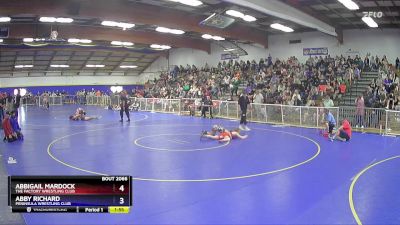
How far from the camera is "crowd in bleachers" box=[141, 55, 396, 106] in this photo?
23.1 m

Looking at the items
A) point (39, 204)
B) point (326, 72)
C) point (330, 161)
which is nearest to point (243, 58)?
A: point (326, 72)

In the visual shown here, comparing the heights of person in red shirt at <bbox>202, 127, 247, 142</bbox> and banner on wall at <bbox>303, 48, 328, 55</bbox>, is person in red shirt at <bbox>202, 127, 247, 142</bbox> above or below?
below

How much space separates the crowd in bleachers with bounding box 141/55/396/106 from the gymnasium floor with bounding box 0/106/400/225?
6.22 metres

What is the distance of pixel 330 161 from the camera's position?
37.5 ft

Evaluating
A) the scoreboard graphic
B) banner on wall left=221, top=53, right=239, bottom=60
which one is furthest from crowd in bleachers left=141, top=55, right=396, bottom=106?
the scoreboard graphic

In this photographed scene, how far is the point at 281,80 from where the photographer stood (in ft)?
89.8

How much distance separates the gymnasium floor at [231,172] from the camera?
6886mm

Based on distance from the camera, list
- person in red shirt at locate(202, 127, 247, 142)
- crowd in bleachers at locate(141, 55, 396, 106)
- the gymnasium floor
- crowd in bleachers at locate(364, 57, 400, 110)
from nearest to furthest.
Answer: the gymnasium floor < person in red shirt at locate(202, 127, 247, 142) < crowd in bleachers at locate(364, 57, 400, 110) < crowd in bleachers at locate(141, 55, 396, 106)

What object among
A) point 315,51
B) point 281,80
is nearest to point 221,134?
point 281,80

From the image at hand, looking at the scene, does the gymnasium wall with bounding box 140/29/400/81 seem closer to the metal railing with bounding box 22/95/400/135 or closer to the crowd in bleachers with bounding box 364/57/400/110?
the crowd in bleachers with bounding box 364/57/400/110

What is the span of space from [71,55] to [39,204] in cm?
3986

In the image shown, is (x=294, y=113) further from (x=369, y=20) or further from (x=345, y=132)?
(x=369, y=20)

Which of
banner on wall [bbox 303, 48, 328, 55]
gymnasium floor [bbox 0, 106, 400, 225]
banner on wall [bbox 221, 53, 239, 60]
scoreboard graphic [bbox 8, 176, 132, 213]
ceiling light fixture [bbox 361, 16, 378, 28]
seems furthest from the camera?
banner on wall [bbox 221, 53, 239, 60]

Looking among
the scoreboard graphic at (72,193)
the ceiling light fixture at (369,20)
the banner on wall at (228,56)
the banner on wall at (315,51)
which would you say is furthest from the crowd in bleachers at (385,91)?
the scoreboard graphic at (72,193)
